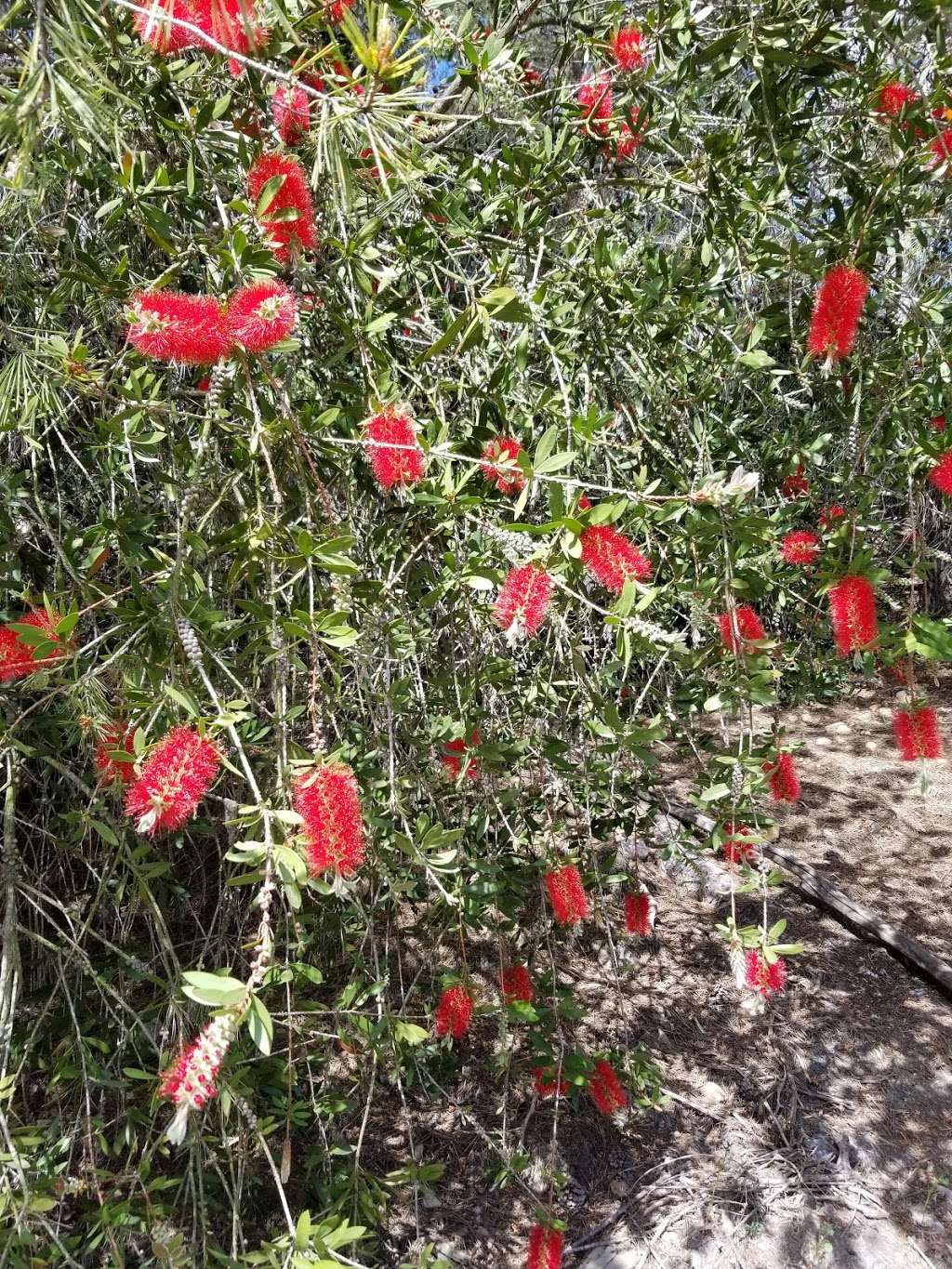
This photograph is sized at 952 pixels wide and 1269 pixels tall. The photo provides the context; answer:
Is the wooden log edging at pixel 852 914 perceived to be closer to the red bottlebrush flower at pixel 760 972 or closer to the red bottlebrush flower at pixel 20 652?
the red bottlebrush flower at pixel 760 972

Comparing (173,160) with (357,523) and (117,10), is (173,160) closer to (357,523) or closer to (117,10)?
(117,10)

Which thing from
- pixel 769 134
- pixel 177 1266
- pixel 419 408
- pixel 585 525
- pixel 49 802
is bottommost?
pixel 177 1266

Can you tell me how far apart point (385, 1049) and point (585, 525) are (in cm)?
101

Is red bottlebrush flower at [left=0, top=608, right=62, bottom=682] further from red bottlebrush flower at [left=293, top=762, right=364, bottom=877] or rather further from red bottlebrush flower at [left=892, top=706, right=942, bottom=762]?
red bottlebrush flower at [left=892, top=706, right=942, bottom=762]

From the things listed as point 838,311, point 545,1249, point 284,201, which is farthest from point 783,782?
point 284,201

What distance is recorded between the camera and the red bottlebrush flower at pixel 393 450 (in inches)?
48.5

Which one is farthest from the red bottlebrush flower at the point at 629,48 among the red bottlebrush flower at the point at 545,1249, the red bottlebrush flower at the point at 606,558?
the red bottlebrush flower at the point at 545,1249

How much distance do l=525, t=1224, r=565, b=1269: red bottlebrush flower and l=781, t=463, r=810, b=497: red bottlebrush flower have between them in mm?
1700

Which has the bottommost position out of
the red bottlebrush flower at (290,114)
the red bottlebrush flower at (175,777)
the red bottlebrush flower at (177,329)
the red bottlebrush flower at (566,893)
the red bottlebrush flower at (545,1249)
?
the red bottlebrush flower at (545,1249)

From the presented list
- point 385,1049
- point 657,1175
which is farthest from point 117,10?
point 657,1175

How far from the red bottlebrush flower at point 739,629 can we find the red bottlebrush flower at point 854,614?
126 millimetres

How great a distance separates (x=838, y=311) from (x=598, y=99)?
640 millimetres

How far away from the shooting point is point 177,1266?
1.32m

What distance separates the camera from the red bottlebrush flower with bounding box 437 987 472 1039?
1.69 metres
